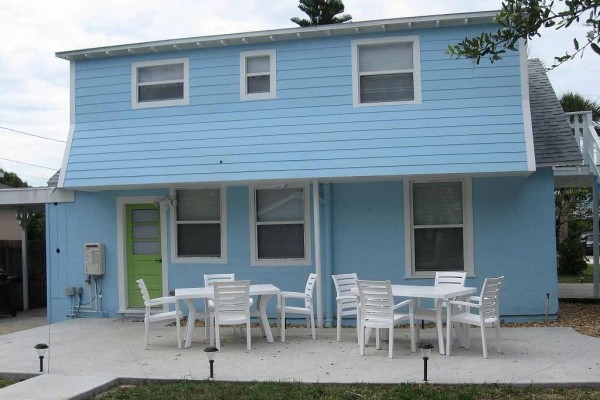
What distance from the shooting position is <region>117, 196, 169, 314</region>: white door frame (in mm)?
11594

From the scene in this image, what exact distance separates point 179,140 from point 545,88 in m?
7.05

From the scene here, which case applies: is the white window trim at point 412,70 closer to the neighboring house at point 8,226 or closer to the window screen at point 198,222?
the window screen at point 198,222

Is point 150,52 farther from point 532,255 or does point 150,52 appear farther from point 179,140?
point 532,255

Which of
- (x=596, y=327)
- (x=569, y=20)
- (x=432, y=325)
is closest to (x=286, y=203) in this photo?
(x=432, y=325)

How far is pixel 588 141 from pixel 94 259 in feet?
30.3

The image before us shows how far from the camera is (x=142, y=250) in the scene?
39.0 feet

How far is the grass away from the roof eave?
6112mm

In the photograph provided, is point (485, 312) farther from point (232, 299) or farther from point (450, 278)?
point (232, 299)

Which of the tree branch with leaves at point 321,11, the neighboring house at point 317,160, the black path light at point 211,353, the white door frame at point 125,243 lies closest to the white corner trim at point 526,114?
the neighboring house at point 317,160

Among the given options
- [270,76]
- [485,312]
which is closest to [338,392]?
[485,312]

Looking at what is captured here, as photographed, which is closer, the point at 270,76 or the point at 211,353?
the point at 211,353

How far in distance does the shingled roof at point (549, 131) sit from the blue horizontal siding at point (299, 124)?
2.85 feet

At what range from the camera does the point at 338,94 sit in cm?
1069

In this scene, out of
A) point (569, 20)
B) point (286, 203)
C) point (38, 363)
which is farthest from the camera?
point (286, 203)
